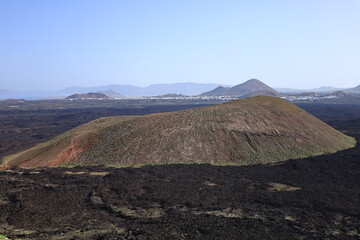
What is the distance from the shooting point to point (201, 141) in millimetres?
51281

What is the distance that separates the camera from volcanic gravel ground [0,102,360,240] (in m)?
23.4

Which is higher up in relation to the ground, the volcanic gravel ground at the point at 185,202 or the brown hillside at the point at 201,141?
the brown hillside at the point at 201,141

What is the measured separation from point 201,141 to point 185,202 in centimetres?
2224

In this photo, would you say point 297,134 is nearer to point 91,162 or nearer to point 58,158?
point 91,162

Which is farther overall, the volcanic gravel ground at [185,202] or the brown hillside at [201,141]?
the brown hillside at [201,141]

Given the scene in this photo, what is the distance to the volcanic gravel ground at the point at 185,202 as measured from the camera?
23.4 m

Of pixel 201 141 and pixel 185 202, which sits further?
pixel 201 141

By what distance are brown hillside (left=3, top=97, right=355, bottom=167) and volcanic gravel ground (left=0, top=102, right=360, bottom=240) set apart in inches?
187

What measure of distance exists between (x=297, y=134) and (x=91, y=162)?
32.8 metres

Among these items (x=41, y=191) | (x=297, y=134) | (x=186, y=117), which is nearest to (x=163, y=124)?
(x=186, y=117)

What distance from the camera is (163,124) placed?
55812 mm

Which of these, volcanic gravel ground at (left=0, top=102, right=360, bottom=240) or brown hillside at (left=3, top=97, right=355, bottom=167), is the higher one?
brown hillside at (left=3, top=97, right=355, bottom=167)

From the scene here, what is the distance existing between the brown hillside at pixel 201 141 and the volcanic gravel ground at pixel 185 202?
4.75 m

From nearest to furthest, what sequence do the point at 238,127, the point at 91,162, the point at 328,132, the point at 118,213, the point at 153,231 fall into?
the point at 153,231, the point at 118,213, the point at 91,162, the point at 238,127, the point at 328,132
